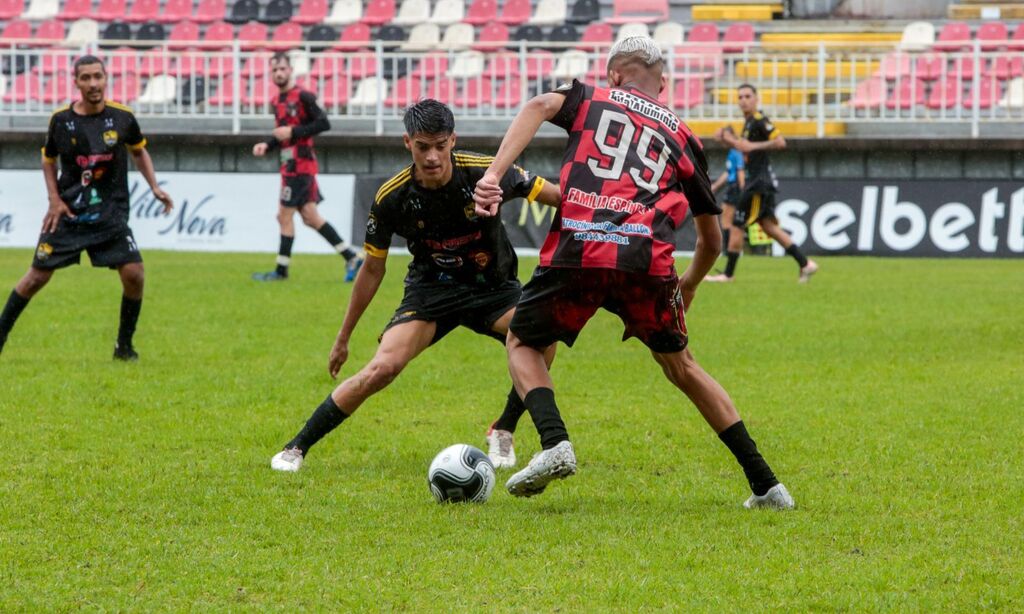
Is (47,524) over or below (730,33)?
below

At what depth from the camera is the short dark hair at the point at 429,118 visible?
5.74 metres

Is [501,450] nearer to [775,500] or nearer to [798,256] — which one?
[775,500]

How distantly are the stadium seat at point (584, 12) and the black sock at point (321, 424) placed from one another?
69.6 feet

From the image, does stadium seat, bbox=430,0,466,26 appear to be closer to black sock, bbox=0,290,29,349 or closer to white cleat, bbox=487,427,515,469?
black sock, bbox=0,290,29,349

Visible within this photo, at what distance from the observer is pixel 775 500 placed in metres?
5.61

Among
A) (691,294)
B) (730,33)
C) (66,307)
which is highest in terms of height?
(730,33)

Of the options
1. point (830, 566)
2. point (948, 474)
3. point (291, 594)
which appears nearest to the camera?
point (291, 594)

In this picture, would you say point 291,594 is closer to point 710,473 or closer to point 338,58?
point 710,473

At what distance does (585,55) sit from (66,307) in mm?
10828

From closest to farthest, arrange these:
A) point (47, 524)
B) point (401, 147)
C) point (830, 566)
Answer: point (830, 566) → point (47, 524) → point (401, 147)

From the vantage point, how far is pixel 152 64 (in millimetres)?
22188

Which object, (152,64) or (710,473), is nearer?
(710,473)

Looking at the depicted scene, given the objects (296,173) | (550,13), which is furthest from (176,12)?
(296,173)

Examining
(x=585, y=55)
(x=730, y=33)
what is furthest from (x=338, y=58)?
(x=730, y=33)
